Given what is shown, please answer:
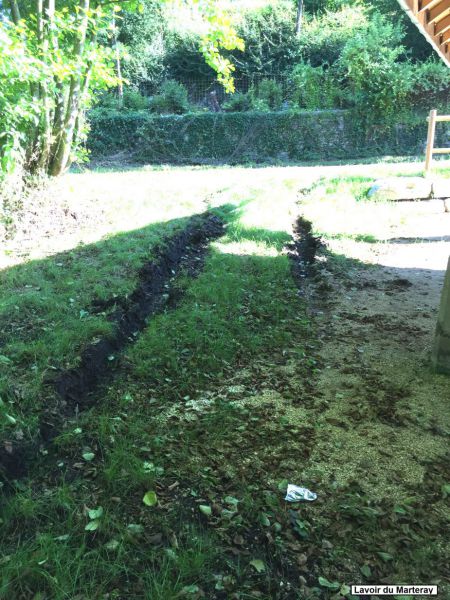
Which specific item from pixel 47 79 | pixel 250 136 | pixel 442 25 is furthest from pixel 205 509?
pixel 250 136

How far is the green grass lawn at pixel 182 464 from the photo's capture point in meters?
2.16

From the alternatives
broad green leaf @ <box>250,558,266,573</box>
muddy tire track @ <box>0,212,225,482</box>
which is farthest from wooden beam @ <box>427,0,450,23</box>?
broad green leaf @ <box>250,558,266,573</box>

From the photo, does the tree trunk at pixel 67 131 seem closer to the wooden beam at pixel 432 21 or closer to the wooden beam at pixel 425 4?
the wooden beam at pixel 432 21

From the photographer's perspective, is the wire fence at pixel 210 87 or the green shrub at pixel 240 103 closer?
the green shrub at pixel 240 103

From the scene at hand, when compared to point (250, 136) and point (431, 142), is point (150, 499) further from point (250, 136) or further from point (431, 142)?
point (250, 136)

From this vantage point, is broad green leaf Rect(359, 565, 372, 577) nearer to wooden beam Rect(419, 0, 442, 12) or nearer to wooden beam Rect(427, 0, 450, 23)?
wooden beam Rect(419, 0, 442, 12)

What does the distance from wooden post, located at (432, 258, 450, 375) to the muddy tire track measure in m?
2.80

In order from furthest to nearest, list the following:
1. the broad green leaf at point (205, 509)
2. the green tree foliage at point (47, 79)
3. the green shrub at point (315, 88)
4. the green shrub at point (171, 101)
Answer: the green shrub at point (171, 101) → the green shrub at point (315, 88) → the green tree foliage at point (47, 79) → the broad green leaf at point (205, 509)

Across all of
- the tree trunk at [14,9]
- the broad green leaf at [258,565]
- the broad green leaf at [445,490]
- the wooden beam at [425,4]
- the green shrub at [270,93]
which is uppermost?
the green shrub at [270,93]

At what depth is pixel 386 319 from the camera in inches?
203

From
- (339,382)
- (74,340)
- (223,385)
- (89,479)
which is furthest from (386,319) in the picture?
(89,479)

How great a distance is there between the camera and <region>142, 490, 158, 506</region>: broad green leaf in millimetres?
Result: 2568

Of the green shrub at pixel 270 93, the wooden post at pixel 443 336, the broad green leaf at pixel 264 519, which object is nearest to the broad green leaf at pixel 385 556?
the broad green leaf at pixel 264 519

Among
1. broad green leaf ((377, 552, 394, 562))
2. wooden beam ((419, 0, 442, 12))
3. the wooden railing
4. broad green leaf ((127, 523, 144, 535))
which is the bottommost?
broad green leaf ((377, 552, 394, 562))
